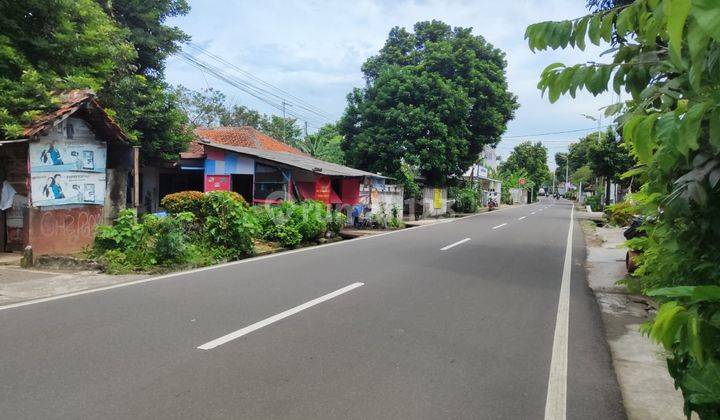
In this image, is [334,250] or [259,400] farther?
[334,250]

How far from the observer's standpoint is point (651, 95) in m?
2.38

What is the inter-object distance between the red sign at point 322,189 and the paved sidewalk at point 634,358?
12192 millimetres

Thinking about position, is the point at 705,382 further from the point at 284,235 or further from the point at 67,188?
the point at 284,235

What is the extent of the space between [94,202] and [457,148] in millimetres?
22717

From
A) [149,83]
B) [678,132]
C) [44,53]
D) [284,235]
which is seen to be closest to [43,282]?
[44,53]

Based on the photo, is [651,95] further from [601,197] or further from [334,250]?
[601,197]

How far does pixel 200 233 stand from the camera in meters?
12.3

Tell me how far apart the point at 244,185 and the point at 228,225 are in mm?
9153

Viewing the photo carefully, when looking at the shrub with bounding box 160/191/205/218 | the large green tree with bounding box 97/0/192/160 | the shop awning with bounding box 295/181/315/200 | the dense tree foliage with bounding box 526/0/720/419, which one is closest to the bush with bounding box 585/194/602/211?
the shop awning with bounding box 295/181/315/200

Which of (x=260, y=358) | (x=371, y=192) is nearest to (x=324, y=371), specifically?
(x=260, y=358)

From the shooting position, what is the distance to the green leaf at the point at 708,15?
1.13 meters

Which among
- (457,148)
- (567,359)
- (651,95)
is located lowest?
(567,359)

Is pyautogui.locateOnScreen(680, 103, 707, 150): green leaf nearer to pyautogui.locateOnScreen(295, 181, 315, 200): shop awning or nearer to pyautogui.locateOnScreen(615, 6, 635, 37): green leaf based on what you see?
pyautogui.locateOnScreen(615, 6, 635, 37): green leaf

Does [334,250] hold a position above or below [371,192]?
below
